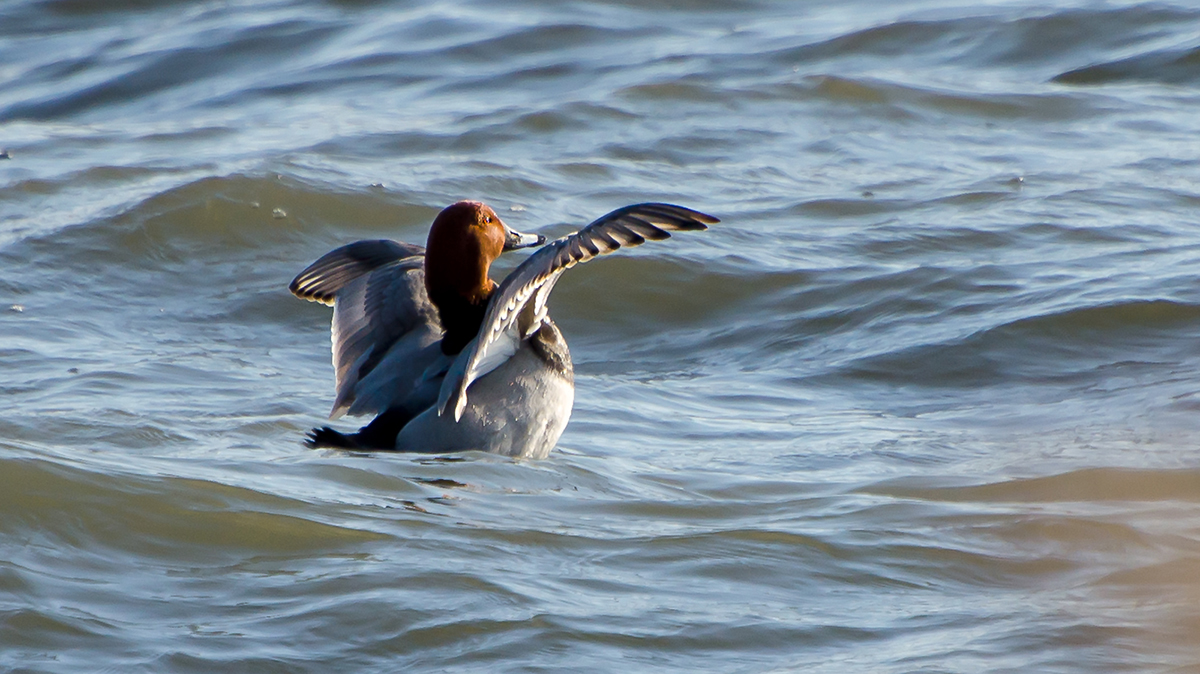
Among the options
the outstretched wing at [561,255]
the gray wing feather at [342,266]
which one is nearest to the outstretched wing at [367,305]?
the gray wing feather at [342,266]

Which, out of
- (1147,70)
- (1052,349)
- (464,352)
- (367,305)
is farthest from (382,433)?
(1147,70)

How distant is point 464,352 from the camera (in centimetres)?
490

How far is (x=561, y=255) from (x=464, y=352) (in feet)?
1.87

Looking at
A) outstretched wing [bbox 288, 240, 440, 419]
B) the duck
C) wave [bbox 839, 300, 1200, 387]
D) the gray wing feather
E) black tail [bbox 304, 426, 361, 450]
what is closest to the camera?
the duck

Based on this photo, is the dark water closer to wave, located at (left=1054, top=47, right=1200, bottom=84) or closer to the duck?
wave, located at (left=1054, top=47, right=1200, bottom=84)

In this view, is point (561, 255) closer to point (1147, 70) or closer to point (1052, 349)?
point (1052, 349)

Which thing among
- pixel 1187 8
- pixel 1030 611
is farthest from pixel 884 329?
pixel 1187 8

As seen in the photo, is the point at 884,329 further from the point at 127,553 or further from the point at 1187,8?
the point at 1187,8

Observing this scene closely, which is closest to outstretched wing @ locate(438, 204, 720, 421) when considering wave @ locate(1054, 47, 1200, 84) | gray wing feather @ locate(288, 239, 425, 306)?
gray wing feather @ locate(288, 239, 425, 306)

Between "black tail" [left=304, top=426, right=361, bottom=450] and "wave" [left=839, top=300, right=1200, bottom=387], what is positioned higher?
"black tail" [left=304, top=426, right=361, bottom=450]

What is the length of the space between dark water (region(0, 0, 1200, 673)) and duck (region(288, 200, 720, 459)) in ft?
0.48

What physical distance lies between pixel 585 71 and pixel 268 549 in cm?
775

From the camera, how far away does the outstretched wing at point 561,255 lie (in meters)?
4.44

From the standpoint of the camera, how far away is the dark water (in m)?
3.61
